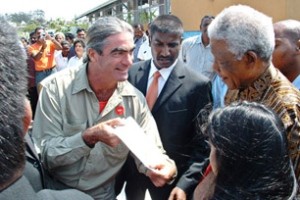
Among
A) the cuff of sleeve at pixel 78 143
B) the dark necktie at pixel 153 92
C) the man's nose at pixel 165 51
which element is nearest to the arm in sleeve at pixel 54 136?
the cuff of sleeve at pixel 78 143

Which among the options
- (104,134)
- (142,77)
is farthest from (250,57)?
(142,77)

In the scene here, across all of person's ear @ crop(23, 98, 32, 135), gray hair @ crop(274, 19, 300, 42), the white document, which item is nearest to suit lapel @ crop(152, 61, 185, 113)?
the white document

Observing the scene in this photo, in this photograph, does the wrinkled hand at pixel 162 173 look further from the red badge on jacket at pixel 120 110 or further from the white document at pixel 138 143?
the red badge on jacket at pixel 120 110

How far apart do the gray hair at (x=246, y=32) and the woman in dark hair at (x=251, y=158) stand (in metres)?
0.55

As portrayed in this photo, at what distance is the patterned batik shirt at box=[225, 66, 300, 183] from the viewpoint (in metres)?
1.75

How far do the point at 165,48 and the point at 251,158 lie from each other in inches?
69.4

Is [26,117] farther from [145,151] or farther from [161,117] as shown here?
[161,117]

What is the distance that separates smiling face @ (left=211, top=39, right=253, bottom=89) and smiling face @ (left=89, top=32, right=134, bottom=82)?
1.85 feet

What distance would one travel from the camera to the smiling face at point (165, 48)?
296 centimetres

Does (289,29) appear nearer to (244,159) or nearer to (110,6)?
(244,159)

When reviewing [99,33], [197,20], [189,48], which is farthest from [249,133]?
[197,20]

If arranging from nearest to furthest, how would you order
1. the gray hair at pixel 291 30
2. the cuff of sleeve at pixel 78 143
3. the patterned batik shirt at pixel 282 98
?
the patterned batik shirt at pixel 282 98 → the cuff of sleeve at pixel 78 143 → the gray hair at pixel 291 30

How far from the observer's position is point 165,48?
3.04 m

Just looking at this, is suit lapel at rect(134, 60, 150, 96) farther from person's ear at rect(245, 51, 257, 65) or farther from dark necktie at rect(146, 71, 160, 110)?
person's ear at rect(245, 51, 257, 65)
